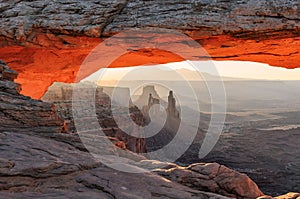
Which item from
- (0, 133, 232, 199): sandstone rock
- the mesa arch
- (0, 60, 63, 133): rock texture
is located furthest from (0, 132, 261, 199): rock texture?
the mesa arch

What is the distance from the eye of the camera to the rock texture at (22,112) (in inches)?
358

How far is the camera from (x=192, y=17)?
11.2 m

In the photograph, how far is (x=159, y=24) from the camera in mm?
11328

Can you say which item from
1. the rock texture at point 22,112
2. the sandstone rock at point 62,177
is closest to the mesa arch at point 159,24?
the rock texture at point 22,112

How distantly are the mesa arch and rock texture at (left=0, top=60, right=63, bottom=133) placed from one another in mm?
2774

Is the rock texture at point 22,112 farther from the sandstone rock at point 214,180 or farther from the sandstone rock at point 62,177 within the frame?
the sandstone rock at point 214,180

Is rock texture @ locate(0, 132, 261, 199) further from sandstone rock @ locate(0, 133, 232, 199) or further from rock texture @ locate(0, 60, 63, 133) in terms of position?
rock texture @ locate(0, 60, 63, 133)

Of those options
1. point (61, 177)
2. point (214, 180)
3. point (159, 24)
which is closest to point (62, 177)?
point (61, 177)

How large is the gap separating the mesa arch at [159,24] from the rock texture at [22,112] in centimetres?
277

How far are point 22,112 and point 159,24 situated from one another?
6406mm

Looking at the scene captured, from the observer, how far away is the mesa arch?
10789 mm

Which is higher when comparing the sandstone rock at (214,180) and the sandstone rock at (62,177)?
→ the sandstone rock at (62,177)

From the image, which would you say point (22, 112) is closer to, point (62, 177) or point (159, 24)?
point (62, 177)

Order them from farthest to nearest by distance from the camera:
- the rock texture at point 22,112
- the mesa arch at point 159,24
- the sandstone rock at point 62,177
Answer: the mesa arch at point 159,24 < the rock texture at point 22,112 < the sandstone rock at point 62,177
